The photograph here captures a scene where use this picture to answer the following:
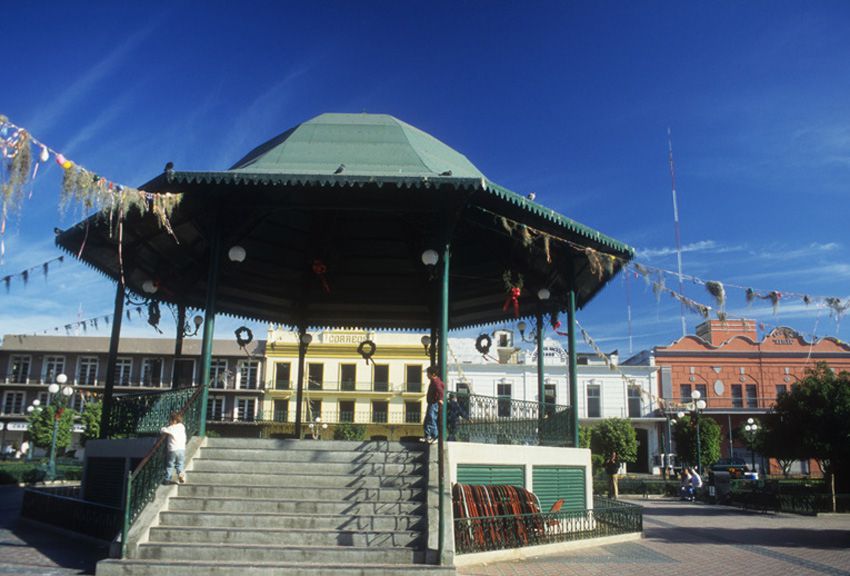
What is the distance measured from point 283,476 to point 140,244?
726 cm

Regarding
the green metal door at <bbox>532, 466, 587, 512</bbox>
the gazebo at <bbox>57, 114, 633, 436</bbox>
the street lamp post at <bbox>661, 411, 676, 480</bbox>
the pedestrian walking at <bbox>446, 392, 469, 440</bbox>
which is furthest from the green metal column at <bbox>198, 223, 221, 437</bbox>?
the street lamp post at <bbox>661, 411, 676, 480</bbox>

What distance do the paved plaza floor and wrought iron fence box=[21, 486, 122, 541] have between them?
0.93ft

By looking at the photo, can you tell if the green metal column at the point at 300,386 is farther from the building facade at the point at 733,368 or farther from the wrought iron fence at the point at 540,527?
the building facade at the point at 733,368

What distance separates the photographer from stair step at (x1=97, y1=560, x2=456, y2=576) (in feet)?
28.9

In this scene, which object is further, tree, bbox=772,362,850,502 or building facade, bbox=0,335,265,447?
building facade, bbox=0,335,265,447

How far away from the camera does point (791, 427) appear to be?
23.9m

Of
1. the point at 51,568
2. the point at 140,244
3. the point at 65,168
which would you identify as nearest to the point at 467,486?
the point at 51,568

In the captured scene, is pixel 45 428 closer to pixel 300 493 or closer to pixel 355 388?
pixel 355 388

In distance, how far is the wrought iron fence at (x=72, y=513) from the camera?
11.8 meters

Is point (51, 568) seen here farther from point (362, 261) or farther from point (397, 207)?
point (362, 261)

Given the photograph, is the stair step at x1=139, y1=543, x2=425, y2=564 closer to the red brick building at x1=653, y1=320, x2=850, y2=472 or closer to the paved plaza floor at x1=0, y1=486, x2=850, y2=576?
the paved plaza floor at x1=0, y1=486, x2=850, y2=576

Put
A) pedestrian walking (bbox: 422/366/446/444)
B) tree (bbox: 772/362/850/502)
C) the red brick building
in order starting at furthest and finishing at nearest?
the red brick building < tree (bbox: 772/362/850/502) < pedestrian walking (bbox: 422/366/446/444)

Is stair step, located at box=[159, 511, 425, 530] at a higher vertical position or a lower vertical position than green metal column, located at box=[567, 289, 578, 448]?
lower

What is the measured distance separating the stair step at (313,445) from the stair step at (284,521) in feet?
5.68
